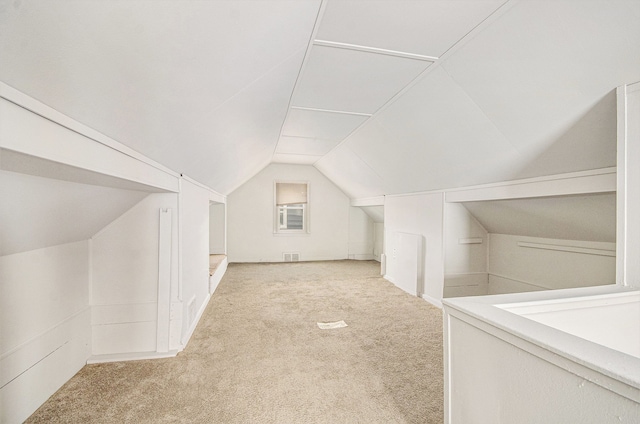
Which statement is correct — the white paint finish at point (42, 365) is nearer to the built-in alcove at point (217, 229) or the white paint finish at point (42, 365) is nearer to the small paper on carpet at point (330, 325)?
the small paper on carpet at point (330, 325)

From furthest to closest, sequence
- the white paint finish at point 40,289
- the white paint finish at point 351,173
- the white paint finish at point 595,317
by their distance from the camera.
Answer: the white paint finish at point 351,173
the white paint finish at point 40,289
the white paint finish at point 595,317

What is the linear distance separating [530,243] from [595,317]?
95.0 inches

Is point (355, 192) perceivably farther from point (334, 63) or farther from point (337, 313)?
point (334, 63)

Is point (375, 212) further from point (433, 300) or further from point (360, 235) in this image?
point (433, 300)

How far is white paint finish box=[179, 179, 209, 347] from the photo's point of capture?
2497 millimetres

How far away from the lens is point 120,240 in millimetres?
2234

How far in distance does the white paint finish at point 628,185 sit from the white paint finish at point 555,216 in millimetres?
940

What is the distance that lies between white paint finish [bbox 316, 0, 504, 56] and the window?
4800mm

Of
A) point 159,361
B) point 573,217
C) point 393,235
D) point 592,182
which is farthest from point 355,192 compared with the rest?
point 159,361

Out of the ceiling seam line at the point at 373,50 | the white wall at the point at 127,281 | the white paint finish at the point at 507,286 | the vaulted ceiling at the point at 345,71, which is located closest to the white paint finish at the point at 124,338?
the white wall at the point at 127,281

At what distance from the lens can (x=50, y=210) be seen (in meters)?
1.45

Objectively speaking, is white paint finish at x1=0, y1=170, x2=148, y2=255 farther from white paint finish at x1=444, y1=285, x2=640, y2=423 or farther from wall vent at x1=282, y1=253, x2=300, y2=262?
wall vent at x1=282, y1=253, x2=300, y2=262

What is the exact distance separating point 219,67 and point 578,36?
5.53 feet

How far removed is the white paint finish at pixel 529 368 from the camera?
2.35ft
